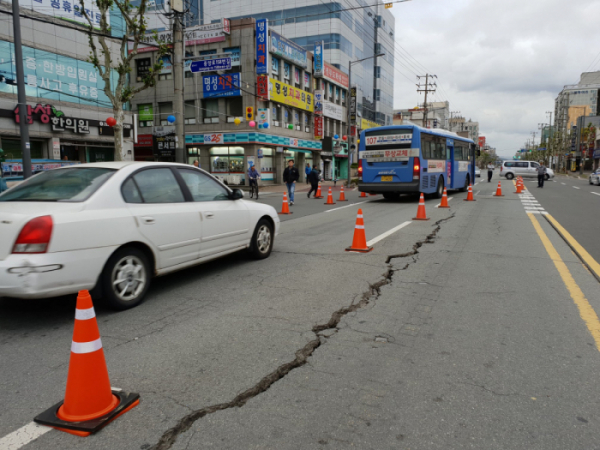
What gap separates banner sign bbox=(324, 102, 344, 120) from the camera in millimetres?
41375

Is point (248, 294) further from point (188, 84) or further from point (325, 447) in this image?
point (188, 84)

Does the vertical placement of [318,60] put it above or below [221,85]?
above

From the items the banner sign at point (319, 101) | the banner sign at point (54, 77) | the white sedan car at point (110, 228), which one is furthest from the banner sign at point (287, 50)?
the white sedan car at point (110, 228)

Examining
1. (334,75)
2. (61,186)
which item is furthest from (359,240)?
(334,75)

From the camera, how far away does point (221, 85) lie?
31859mm

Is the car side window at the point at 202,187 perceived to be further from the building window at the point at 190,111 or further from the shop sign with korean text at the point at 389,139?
the building window at the point at 190,111

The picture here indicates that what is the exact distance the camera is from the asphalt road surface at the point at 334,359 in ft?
7.98

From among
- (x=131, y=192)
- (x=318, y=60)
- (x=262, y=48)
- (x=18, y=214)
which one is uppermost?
(x=318, y=60)

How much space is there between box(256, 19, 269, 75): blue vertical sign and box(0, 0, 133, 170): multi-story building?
9.12 metres

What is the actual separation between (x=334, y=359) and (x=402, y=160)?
46.3 feet

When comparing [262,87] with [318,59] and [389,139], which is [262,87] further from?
[389,139]

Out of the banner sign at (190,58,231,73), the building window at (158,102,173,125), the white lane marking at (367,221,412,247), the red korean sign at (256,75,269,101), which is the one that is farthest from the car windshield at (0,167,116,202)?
the building window at (158,102,173,125)

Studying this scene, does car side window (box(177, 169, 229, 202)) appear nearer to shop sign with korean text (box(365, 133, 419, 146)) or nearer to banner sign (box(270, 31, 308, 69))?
shop sign with korean text (box(365, 133, 419, 146))

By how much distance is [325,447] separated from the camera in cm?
230
